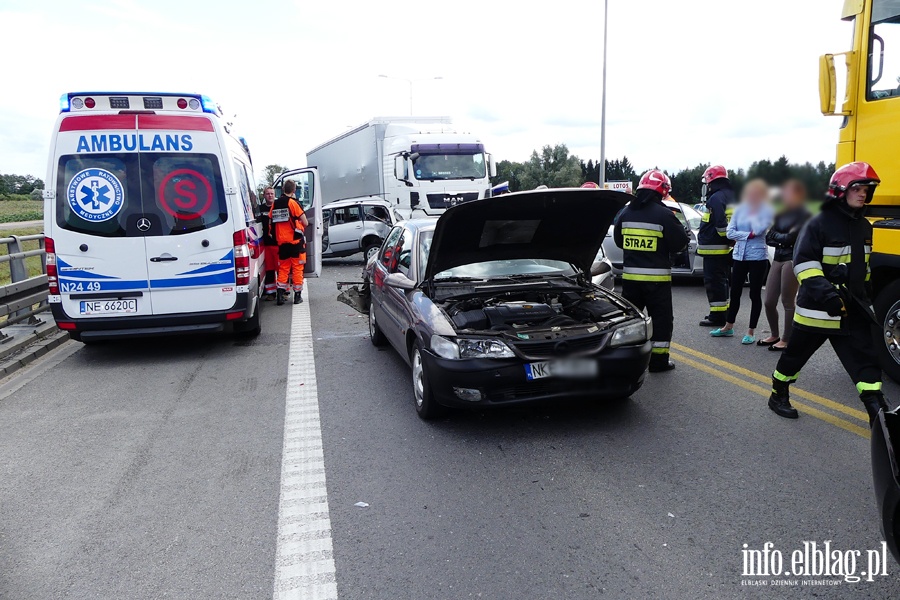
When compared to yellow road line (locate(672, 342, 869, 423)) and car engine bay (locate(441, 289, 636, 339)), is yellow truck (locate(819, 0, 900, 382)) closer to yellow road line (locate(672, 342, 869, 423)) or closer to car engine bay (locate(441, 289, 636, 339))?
yellow road line (locate(672, 342, 869, 423))

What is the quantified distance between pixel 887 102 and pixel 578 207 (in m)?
2.47

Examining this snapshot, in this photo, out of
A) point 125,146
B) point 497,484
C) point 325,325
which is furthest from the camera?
point 325,325

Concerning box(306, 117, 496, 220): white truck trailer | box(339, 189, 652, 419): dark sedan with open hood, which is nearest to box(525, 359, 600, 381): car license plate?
box(339, 189, 652, 419): dark sedan with open hood

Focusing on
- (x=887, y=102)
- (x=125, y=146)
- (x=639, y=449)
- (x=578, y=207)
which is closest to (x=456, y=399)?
(x=639, y=449)

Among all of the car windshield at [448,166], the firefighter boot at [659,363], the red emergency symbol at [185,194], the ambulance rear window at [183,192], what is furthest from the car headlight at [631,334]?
the car windshield at [448,166]

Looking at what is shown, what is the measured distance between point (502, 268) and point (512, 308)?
76cm

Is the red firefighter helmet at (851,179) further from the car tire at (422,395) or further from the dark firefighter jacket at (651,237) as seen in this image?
the car tire at (422,395)

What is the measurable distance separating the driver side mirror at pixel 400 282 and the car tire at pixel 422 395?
→ 0.63 m

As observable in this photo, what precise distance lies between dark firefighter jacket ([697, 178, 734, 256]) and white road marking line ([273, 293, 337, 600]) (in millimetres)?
4816

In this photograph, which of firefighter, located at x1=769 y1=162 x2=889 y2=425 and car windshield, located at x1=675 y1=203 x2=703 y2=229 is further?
car windshield, located at x1=675 y1=203 x2=703 y2=229

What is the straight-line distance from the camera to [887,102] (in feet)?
16.8

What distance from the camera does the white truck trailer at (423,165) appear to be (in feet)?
61.4

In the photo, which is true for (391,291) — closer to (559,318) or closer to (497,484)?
(559,318)

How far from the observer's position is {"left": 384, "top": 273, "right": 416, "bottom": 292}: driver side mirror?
5.62 m
